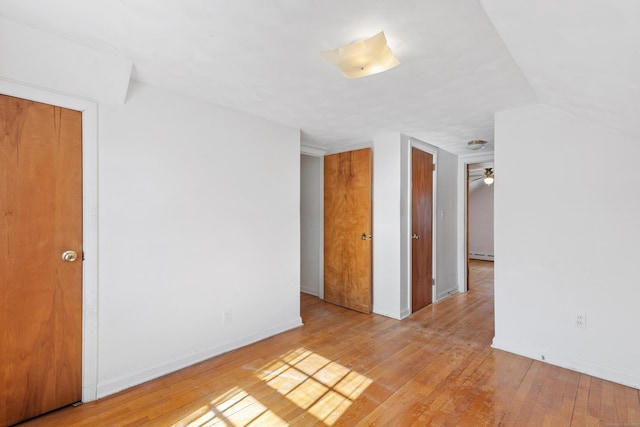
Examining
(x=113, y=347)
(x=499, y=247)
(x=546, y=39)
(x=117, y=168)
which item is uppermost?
(x=546, y=39)

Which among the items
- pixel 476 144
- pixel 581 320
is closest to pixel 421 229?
pixel 476 144

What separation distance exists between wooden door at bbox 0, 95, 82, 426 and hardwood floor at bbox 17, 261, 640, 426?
24 cm

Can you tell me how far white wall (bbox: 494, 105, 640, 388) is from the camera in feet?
7.30

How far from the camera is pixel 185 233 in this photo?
2455 millimetres

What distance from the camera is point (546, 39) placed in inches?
55.9

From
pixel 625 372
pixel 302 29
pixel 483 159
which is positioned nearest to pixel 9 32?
pixel 302 29

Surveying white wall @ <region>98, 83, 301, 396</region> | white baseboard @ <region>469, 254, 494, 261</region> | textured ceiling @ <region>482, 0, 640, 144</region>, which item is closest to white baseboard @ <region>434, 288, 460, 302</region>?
white wall @ <region>98, 83, 301, 396</region>

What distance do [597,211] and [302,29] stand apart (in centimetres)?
259

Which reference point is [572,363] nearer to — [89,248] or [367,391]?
[367,391]

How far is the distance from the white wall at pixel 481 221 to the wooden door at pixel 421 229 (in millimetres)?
4876

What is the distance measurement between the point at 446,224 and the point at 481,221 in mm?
4573

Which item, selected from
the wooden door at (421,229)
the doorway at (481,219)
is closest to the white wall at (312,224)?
the wooden door at (421,229)

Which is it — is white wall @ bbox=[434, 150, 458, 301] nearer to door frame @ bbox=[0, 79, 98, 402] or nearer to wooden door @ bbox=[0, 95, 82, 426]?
door frame @ bbox=[0, 79, 98, 402]

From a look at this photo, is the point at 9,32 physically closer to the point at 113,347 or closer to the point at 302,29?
the point at 302,29
